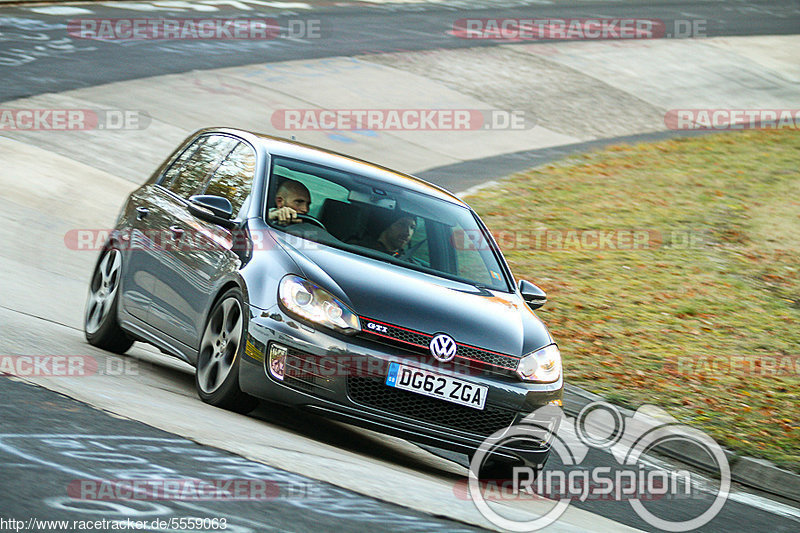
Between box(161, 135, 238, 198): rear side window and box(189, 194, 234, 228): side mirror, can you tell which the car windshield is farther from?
box(161, 135, 238, 198): rear side window

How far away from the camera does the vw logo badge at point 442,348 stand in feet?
21.7

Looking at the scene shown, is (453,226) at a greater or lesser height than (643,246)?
greater

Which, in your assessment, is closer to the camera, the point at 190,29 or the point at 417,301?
the point at 417,301

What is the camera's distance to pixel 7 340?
8.02 m

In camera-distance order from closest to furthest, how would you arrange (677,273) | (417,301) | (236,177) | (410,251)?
(417,301) < (410,251) < (236,177) < (677,273)

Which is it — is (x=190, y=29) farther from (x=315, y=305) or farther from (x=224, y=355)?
(x=315, y=305)

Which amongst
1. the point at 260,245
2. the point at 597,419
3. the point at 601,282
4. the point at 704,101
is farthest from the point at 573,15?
the point at 260,245

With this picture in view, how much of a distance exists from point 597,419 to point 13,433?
5160 mm

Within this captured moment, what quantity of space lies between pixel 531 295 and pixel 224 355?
218 centimetres

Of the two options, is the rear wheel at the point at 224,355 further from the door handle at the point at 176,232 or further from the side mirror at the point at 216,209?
the door handle at the point at 176,232

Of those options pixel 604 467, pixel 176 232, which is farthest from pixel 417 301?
pixel 604 467

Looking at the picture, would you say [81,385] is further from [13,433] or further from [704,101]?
[704,101]

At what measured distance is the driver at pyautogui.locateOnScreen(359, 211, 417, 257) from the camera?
301 inches

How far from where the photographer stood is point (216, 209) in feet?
24.6
